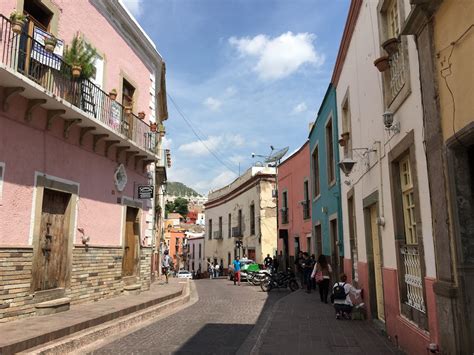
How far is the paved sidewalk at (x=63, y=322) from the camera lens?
5.88m

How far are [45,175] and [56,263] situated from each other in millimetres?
1867

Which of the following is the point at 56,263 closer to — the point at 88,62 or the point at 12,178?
the point at 12,178

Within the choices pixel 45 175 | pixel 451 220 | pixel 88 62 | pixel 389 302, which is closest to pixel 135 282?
pixel 45 175

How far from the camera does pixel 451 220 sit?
4.43 metres

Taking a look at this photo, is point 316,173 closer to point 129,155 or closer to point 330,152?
point 330,152

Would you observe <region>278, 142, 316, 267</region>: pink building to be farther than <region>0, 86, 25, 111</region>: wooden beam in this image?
Yes

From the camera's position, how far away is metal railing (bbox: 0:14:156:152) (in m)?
7.55

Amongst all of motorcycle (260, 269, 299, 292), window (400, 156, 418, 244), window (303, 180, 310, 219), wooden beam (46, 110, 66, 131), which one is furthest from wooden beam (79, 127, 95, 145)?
window (303, 180, 310, 219)

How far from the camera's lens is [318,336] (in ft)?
25.3

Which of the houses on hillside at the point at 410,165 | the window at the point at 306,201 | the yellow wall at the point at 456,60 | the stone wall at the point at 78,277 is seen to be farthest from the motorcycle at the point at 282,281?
the yellow wall at the point at 456,60

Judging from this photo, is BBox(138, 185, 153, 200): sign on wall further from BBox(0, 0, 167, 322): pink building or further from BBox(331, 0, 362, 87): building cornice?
BBox(331, 0, 362, 87): building cornice

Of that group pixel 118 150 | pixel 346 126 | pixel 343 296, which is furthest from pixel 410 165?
pixel 118 150

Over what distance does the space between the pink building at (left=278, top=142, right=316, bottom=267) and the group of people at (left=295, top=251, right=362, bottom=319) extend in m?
1.73

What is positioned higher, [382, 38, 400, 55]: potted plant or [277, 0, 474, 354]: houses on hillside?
[382, 38, 400, 55]: potted plant
